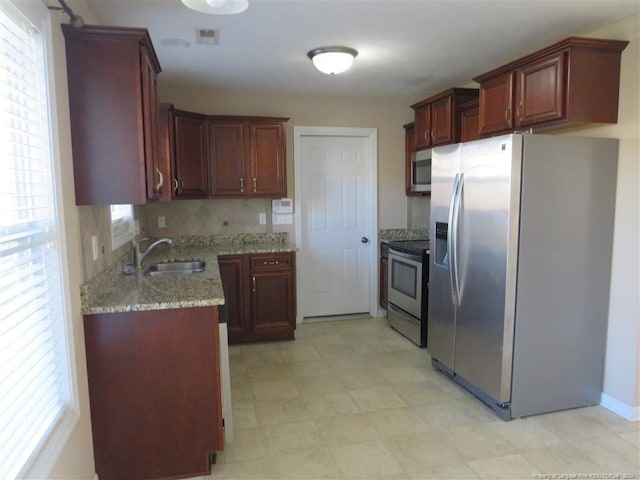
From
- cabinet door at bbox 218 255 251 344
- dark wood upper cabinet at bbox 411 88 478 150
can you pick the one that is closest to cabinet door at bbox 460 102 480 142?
dark wood upper cabinet at bbox 411 88 478 150

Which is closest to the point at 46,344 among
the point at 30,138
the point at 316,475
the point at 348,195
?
the point at 30,138

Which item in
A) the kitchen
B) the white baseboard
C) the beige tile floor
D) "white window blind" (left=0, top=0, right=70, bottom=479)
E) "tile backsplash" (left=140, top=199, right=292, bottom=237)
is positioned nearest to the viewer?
"white window blind" (left=0, top=0, right=70, bottom=479)

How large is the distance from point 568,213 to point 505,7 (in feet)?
4.13

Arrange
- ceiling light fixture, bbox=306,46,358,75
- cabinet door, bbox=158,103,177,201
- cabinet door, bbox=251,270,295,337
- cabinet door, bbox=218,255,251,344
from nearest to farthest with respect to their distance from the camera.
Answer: ceiling light fixture, bbox=306,46,358,75
cabinet door, bbox=158,103,177,201
cabinet door, bbox=218,255,251,344
cabinet door, bbox=251,270,295,337

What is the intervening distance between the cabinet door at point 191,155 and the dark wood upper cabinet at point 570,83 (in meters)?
2.65

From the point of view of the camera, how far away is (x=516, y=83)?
2.85 m

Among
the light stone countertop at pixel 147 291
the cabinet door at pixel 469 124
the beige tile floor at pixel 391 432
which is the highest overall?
the cabinet door at pixel 469 124

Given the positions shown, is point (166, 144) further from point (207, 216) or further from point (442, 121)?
Result: point (442, 121)

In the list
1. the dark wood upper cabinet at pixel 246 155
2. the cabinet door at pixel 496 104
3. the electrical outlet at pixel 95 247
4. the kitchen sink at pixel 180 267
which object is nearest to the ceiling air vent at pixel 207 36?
the dark wood upper cabinet at pixel 246 155

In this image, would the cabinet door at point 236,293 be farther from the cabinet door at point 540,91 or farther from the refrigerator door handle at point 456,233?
the cabinet door at point 540,91

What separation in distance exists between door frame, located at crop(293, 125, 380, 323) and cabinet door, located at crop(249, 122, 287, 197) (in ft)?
1.23

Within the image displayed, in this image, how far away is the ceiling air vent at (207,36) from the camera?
8.84 ft

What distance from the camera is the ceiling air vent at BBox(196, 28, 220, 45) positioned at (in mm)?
2694

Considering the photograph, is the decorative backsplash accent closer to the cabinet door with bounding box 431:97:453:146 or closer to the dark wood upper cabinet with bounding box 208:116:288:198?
the dark wood upper cabinet with bounding box 208:116:288:198
